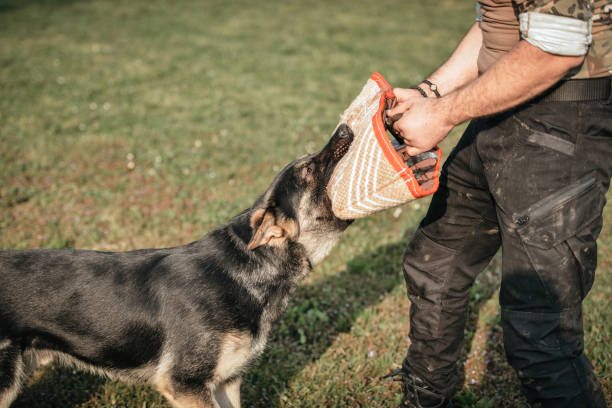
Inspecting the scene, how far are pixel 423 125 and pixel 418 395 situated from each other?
78.6 inches

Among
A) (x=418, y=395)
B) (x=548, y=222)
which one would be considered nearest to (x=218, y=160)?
(x=418, y=395)

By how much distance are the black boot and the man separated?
32.4 inches

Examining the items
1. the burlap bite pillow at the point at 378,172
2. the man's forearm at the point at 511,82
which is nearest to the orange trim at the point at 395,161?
the burlap bite pillow at the point at 378,172

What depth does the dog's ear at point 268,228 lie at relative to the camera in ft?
9.04

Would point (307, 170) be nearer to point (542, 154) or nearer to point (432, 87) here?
point (432, 87)

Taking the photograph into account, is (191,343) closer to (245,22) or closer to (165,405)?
(165,405)

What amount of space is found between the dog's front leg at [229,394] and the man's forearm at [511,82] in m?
2.37

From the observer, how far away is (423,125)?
7.82 feet

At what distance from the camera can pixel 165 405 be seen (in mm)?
3438

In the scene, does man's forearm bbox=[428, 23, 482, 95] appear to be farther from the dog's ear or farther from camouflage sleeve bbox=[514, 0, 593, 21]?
the dog's ear

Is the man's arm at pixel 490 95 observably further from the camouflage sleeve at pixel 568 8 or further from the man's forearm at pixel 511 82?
the camouflage sleeve at pixel 568 8

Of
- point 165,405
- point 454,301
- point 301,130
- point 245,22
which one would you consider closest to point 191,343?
point 165,405

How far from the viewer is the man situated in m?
2.04

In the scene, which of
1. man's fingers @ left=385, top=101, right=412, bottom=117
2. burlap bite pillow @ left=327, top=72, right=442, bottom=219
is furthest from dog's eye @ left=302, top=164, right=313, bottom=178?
man's fingers @ left=385, top=101, right=412, bottom=117
